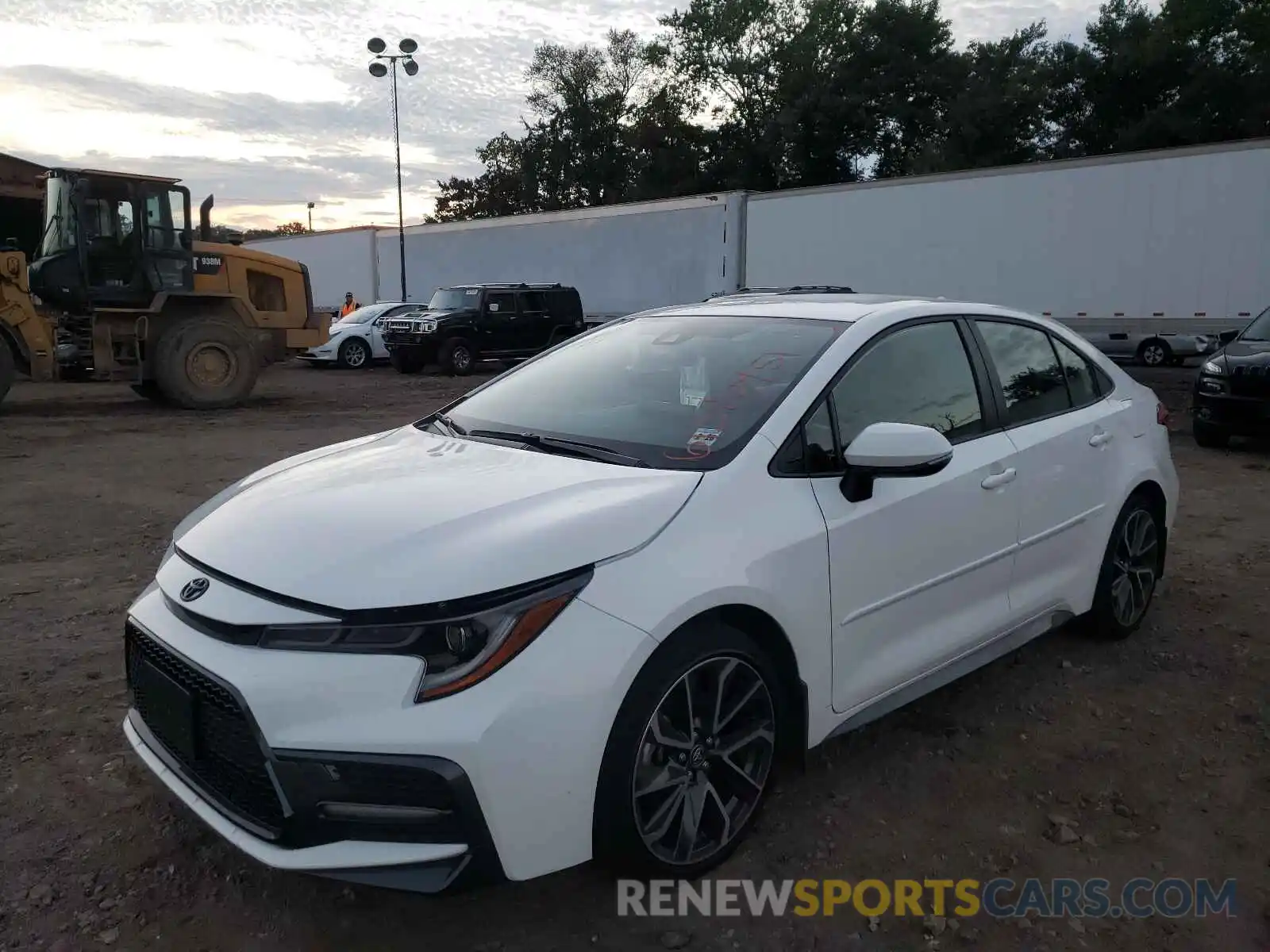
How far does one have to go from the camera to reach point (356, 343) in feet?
70.0

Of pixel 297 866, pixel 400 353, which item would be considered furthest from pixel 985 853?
pixel 400 353

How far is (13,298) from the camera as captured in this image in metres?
12.2

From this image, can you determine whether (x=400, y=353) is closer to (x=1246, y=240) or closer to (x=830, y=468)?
(x=1246, y=240)

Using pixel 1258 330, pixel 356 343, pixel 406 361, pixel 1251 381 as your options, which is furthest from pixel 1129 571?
pixel 356 343

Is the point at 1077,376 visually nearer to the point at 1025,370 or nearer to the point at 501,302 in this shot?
the point at 1025,370

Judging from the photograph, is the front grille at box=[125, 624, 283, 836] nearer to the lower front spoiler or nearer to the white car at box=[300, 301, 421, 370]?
the lower front spoiler

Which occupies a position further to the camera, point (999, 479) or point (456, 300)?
point (456, 300)

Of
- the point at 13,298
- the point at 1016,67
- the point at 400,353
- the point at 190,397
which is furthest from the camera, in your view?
the point at 1016,67

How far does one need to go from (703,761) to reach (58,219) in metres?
13.4

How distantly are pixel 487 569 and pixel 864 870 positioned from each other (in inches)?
56.1

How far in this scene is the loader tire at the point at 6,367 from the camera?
12.1 m

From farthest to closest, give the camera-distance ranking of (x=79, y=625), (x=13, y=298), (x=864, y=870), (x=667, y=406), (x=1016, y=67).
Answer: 1. (x=1016, y=67)
2. (x=13, y=298)
3. (x=79, y=625)
4. (x=667, y=406)
5. (x=864, y=870)

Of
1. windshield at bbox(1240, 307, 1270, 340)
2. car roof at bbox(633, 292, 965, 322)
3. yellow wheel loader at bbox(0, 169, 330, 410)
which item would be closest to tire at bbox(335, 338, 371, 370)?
yellow wheel loader at bbox(0, 169, 330, 410)

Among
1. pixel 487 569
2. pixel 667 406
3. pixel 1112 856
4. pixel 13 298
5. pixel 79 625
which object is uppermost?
pixel 13 298
